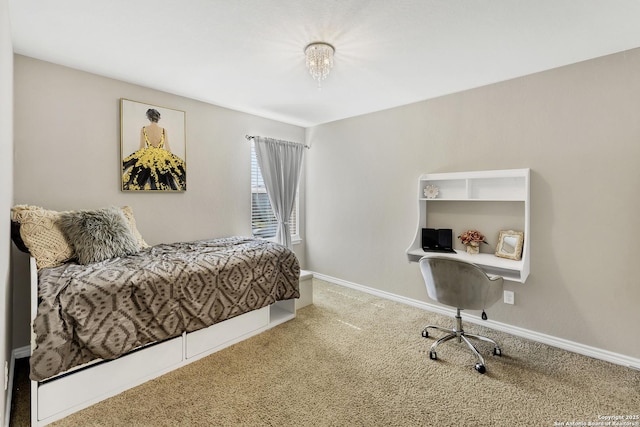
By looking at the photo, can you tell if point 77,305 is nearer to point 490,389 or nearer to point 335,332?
point 335,332

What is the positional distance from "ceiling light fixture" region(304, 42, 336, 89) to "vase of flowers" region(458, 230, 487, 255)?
2.03 meters

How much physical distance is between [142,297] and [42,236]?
856 mm

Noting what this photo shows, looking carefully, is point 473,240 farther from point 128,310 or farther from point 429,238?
point 128,310

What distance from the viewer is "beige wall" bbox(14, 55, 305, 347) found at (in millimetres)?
2402

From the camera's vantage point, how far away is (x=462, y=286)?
228 cm

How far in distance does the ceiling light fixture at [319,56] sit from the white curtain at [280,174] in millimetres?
1790

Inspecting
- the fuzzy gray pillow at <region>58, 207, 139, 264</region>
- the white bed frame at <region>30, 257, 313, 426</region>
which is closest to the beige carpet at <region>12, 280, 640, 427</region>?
the white bed frame at <region>30, 257, 313, 426</region>

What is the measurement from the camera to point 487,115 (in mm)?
2893

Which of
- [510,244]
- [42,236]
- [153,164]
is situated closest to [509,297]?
[510,244]

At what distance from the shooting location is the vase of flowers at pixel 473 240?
9.49 ft

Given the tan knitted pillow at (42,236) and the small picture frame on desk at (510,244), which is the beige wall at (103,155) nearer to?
the tan knitted pillow at (42,236)

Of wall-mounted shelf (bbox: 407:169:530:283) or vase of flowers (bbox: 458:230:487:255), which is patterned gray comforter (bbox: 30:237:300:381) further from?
vase of flowers (bbox: 458:230:487:255)

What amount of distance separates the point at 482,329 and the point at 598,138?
190cm

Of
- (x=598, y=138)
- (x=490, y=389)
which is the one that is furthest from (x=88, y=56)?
(x=598, y=138)
